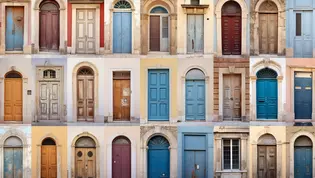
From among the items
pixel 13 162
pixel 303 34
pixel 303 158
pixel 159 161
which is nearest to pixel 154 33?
pixel 159 161

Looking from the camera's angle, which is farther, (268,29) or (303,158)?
(268,29)

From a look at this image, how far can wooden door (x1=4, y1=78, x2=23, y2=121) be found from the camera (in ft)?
84.7

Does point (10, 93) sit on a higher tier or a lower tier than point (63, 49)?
lower

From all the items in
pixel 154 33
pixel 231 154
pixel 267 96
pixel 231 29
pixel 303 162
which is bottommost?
pixel 303 162

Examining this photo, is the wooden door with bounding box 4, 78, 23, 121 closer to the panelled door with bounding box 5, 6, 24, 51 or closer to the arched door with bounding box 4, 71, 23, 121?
the arched door with bounding box 4, 71, 23, 121

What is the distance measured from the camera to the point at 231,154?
Answer: 84.5 feet

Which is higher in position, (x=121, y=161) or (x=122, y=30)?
(x=122, y=30)

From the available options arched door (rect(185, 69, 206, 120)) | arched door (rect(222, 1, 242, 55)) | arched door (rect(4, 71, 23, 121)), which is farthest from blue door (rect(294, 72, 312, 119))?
arched door (rect(4, 71, 23, 121))

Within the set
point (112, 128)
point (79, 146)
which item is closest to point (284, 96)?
point (112, 128)

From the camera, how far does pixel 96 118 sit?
25625 millimetres

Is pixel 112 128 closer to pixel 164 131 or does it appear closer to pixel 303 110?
pixel 164 131

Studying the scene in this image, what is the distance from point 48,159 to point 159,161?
4.77 m

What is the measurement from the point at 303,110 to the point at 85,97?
945cm

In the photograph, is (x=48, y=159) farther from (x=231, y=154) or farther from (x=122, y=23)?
(x=231, y=154)
